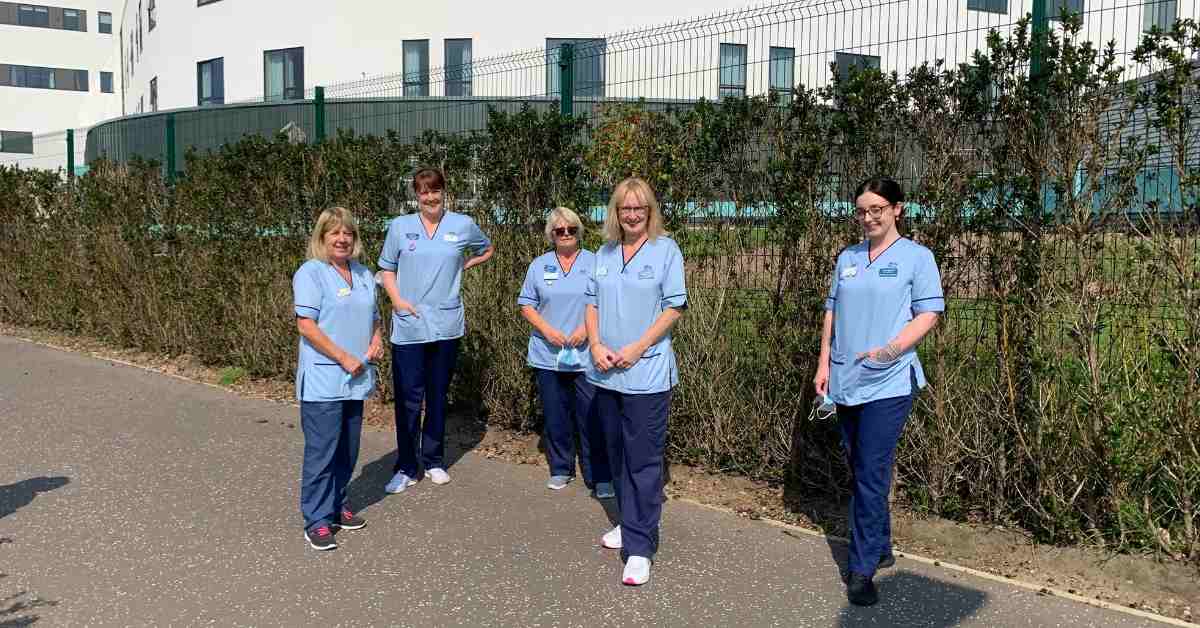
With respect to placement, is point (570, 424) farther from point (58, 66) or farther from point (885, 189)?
point (58, 66)

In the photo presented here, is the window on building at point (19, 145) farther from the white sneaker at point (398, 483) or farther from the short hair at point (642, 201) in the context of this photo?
the short hair at point (642, 201)

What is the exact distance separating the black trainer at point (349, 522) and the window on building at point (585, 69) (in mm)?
3679

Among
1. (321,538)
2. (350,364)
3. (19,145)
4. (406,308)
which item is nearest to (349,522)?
(321,538)

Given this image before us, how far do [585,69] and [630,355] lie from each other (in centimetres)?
476

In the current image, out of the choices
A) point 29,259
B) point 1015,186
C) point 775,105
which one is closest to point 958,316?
point 1015,186

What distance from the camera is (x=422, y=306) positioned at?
5.71 meters

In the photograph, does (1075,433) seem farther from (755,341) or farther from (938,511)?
(755,341)

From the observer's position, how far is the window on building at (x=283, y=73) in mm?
30456

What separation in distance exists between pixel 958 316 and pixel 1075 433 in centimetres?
76

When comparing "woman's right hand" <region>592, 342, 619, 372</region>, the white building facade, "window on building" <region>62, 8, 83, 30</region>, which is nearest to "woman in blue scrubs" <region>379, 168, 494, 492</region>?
"woman's right hand" <region>592, 342, 619, 372</region>

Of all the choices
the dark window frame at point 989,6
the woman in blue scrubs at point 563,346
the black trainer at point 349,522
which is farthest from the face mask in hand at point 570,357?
the dark window frame at point 989,6

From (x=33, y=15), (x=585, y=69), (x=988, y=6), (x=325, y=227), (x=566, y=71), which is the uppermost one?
(x=33, y=15)

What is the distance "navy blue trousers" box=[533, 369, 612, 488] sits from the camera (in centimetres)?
562

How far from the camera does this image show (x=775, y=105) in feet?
18.1
